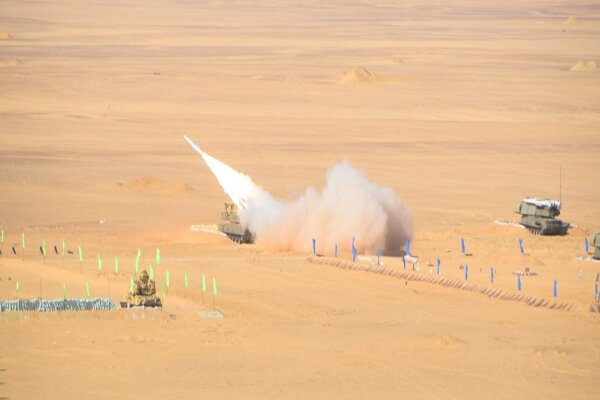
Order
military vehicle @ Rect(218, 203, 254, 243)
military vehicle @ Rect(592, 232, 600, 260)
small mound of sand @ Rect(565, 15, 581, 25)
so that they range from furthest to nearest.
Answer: small mound of sand @ Rect(565, 15, 581, 25) < military vehicle @ Rect(218, 203, 254, 243) < military vehicle @ Rect(592, 232, 600, 260)

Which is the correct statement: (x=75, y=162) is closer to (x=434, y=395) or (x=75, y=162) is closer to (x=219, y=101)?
(x=219, y=101)

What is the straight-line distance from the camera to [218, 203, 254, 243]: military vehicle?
35.4 metres

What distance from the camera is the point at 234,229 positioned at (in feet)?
117

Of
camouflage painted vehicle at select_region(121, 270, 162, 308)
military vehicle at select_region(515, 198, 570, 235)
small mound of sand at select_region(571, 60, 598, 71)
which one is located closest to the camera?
camouflage painted vehicle at select_region(121, 270, 162, 308)

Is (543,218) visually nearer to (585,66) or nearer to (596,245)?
(596,245)

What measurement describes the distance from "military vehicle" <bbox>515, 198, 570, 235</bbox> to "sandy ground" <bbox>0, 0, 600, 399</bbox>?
40 cm

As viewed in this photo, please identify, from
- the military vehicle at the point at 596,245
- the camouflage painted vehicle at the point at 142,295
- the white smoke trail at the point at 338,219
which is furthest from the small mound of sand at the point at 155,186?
the camouflage painted vehicle at the point at 142,295

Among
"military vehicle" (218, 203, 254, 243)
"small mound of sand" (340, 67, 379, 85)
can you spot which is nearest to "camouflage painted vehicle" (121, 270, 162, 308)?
"military vehicle" (218, 203, 254, 243)

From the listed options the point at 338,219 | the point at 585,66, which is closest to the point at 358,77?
the point at 585,66

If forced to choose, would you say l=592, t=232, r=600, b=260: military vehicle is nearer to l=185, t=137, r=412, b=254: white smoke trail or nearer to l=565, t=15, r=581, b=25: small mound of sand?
l=185, t=137, r=412, b=254: white smoke trail

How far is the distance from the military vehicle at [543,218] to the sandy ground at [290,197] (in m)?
0.40

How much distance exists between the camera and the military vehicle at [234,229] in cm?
3544

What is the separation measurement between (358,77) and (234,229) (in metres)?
39.2

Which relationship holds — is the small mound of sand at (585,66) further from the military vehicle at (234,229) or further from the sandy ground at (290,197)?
the military vehicle at (234,229)
